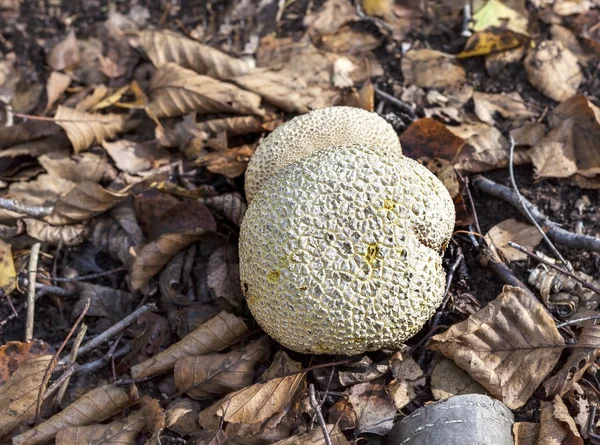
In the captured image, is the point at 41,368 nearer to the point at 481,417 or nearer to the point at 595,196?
the point at 481,417

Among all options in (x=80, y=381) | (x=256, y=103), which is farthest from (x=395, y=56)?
(x=80, y=381)

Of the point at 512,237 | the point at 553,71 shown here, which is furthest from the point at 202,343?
the point at 553,71

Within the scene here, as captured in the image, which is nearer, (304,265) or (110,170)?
(304,265)

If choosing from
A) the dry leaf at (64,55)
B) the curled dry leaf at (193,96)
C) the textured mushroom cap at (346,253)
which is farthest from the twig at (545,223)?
the dry leaf at (64,55)

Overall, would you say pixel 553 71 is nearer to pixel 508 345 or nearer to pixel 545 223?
pixel 545 223

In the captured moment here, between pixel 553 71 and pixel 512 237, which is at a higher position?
pixel 553 71

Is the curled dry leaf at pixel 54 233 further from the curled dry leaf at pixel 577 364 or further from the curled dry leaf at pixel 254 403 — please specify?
the curled dry leaf at pixel 577 364

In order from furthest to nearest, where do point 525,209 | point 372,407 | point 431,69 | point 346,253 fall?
point 431,69 → point 525,209 → point 372,407 → point 346,253

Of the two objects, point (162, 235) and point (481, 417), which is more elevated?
point (162, 235)
